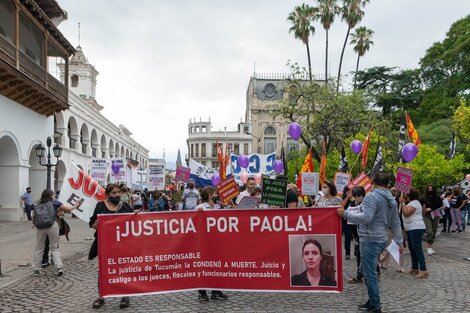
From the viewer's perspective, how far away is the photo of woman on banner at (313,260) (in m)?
6.01

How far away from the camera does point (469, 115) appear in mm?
18422

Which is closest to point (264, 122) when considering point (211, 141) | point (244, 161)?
point (211, 141)

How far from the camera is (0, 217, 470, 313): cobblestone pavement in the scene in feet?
20.6

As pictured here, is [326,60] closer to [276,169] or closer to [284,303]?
[276,169]

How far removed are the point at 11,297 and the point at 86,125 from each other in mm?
30239

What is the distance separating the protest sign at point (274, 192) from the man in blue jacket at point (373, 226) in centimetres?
335

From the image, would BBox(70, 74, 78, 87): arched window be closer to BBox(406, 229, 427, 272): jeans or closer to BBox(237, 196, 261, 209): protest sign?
BBox(237, 196, 261, 209): protest sign

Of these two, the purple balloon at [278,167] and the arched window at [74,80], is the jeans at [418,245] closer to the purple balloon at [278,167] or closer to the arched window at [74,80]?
the purple balloon at [278,167]

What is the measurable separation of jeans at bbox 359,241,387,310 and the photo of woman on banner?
1.31 ft

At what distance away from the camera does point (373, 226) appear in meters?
5.96

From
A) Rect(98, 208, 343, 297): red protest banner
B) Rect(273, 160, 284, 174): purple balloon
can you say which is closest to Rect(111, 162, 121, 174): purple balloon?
Rect(273, 160, 284, 174): purple balloon

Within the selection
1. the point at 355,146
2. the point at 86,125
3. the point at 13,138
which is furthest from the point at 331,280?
the point at 86,125

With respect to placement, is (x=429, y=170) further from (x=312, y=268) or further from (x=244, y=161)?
(x=312, y=268)

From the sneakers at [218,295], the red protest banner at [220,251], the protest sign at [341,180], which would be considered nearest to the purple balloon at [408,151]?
the protest sign at [341,180]
